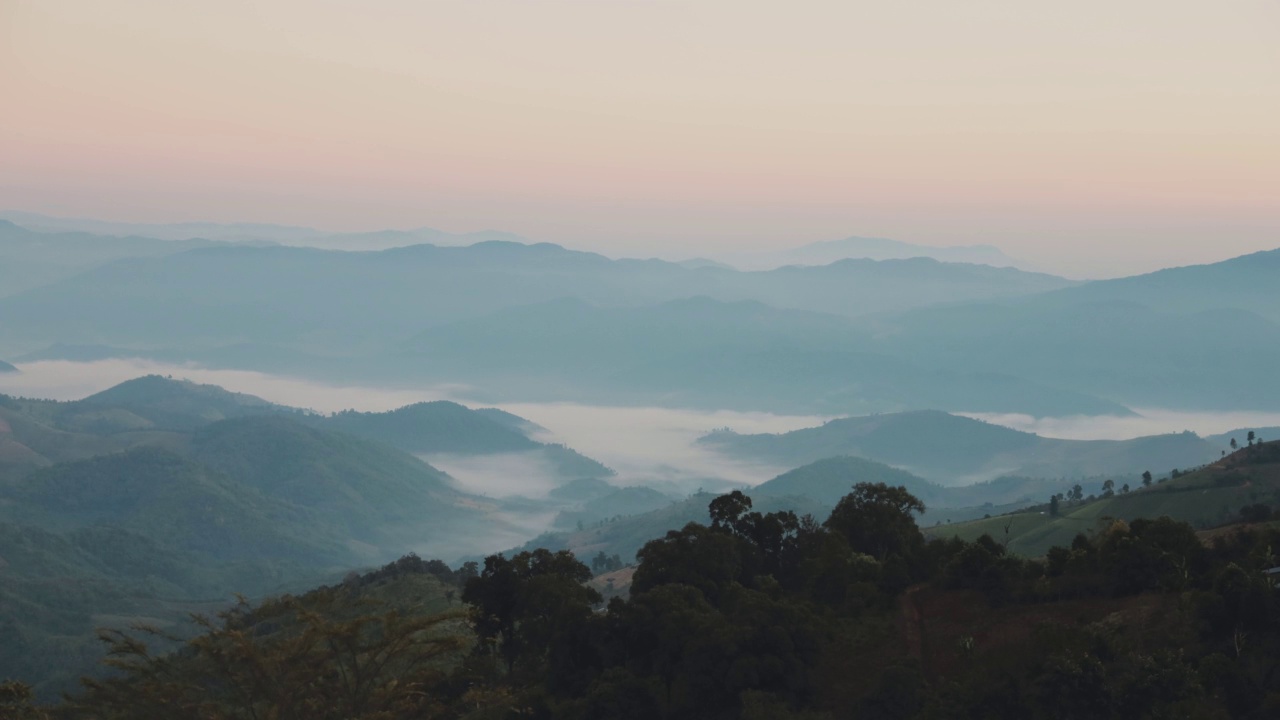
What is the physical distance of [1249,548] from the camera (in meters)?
45.7

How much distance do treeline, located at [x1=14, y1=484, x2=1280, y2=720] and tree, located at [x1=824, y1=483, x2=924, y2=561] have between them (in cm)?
427

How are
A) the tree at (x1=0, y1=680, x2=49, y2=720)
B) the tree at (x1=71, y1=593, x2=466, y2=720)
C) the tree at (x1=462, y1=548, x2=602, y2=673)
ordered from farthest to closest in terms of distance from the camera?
1. the tree at (x1=462, y1=548, x2=602, y2=673)
2. the tree at (x1=0, y1=680, x2=49, y2=720)
3. the tree at (x1=71, y1=593, x2=466, y2=720)

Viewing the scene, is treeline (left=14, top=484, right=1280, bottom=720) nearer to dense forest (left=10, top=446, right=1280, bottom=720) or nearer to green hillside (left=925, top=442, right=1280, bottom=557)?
dense forest (left=10, top=446, right=1280, bottom=720)

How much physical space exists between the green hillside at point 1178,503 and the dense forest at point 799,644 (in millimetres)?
69942

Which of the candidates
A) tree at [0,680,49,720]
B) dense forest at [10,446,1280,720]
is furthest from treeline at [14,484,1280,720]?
tree at [0,680,49,720]

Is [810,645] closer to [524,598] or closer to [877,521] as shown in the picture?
[524,598]

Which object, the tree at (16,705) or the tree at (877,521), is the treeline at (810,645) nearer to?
the tree at (16,705)

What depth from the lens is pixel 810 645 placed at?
43469 mm

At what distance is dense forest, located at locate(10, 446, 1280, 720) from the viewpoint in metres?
34.5

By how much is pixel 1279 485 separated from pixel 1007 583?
325ft

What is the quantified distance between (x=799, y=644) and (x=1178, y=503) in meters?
104

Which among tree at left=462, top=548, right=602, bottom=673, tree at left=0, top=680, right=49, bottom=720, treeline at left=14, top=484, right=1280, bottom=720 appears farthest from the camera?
tree at left=462, top=548, right=602, bottom=673

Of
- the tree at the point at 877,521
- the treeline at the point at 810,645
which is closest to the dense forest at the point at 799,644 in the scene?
the treeline at the point at 810,645

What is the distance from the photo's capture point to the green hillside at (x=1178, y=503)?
126m
